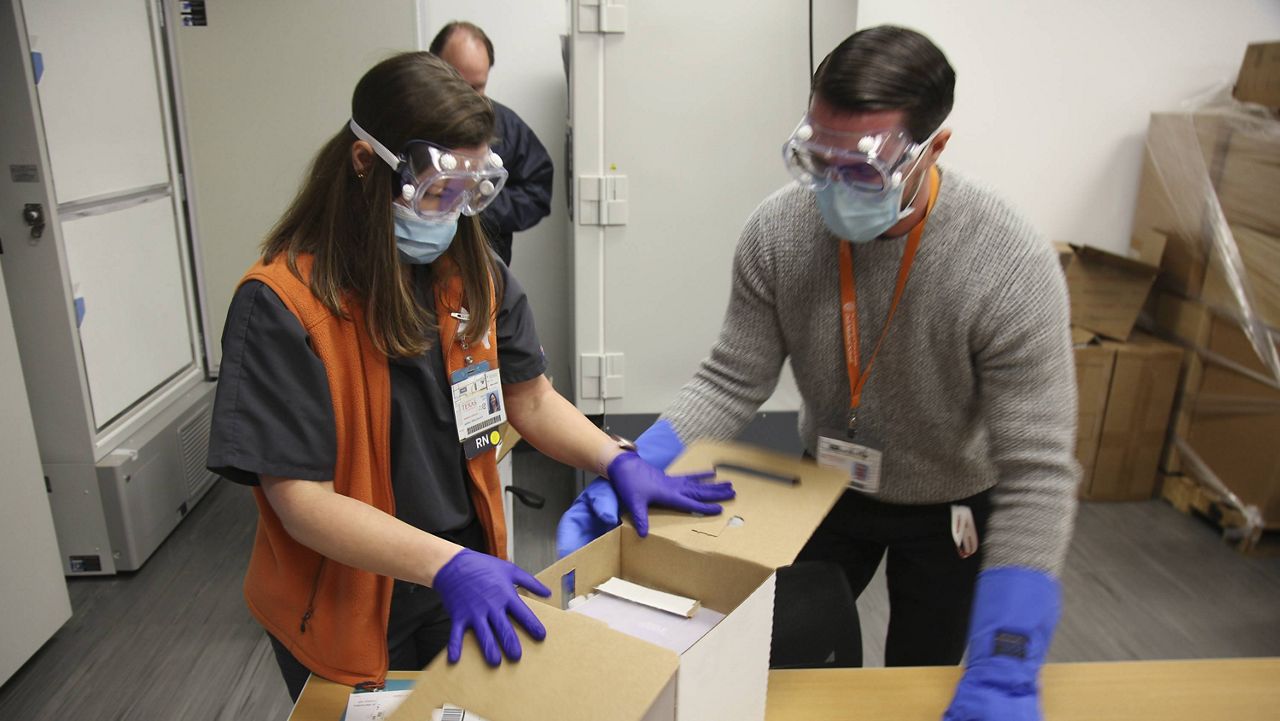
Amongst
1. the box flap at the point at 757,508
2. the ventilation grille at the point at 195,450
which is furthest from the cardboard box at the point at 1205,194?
the ventilation grille at the point at 195,450

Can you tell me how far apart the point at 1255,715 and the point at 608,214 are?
2.06 m

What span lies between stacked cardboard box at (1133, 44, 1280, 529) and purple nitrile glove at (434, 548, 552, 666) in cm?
304

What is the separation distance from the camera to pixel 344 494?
111 centimetres

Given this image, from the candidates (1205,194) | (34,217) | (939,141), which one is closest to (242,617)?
(34,217)

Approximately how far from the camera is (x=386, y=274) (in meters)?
1.09

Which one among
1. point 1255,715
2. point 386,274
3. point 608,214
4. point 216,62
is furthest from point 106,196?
point 1255,715

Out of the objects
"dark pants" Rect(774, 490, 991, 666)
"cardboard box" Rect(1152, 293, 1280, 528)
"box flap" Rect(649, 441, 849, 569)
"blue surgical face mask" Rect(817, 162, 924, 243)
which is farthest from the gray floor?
"blue surgical face mask" Rect(817, 162, 924, 243)

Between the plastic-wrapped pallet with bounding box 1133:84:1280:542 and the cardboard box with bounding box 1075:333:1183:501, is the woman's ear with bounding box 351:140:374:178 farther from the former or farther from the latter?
the plastic-wrapped pallet with bounding box 1133:84:1280:542

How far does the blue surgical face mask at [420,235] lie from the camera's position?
1.13m

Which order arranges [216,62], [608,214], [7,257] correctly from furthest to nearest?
[216,62], [608,214], [7,257]

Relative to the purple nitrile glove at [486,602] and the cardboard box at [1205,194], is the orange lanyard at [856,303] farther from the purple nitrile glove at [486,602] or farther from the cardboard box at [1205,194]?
the cardboard box at [1205,194]

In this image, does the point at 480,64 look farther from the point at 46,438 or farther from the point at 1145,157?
the point at 1145,157

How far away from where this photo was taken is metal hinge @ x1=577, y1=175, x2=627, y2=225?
8.74 feet

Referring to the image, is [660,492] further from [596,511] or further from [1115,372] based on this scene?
[1115,372]
